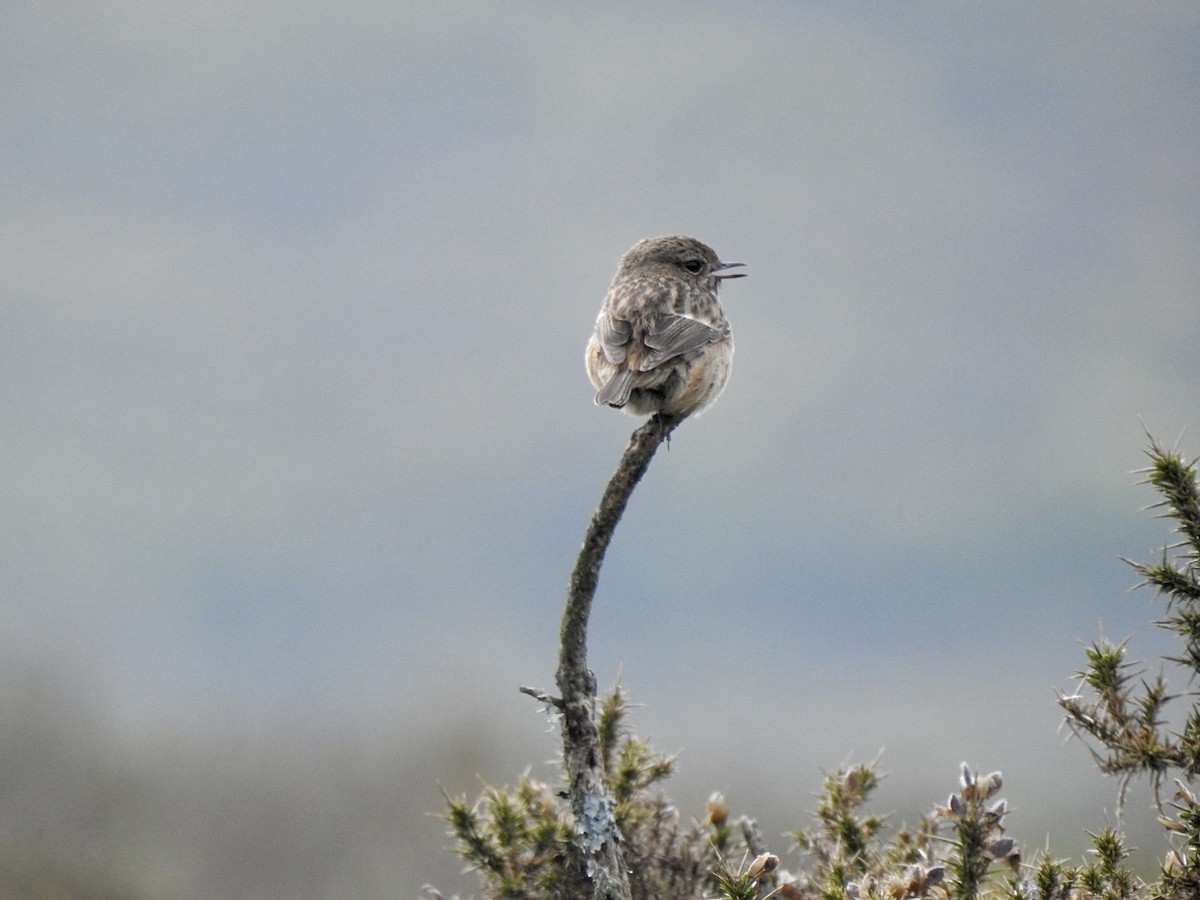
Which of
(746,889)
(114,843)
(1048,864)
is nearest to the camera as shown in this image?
(746,889)

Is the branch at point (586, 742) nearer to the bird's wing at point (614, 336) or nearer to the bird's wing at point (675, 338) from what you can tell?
the bird's wing at point (675, 338)

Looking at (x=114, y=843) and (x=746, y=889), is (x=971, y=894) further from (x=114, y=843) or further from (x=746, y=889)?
(x=114, y=843)

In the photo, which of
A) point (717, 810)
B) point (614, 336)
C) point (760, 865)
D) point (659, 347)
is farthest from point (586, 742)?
point (614, 336)

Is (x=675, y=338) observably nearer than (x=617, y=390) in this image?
No

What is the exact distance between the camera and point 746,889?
367 centimetres

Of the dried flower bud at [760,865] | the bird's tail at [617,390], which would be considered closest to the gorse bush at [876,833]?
the dried flower bud at [760,865]

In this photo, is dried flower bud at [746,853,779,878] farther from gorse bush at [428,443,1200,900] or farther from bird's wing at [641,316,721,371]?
bird's wing at [641,316,721,371]

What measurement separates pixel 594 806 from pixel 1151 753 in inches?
65.6

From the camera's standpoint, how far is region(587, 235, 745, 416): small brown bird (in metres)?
6.92

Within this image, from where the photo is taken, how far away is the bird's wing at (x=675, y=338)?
275 inches

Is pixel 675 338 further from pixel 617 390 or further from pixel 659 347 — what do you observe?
pixel 617 390

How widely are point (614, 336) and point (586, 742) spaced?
3585 mm

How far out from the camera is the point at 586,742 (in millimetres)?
4164

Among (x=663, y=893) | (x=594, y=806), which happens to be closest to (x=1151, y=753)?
(x=594, y=806)
